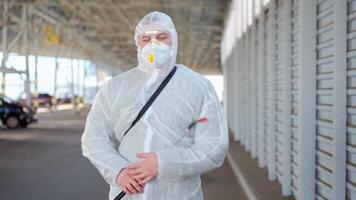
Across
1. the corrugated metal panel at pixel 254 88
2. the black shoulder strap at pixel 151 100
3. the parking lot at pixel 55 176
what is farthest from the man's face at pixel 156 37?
the corrugated metal panel at pixel 254 88

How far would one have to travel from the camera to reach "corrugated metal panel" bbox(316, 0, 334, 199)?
5438 millimetres

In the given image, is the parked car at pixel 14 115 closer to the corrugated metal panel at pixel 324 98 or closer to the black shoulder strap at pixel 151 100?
the corrugated metal panel at pixel 324 98

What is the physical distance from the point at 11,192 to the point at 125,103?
6.34 metres

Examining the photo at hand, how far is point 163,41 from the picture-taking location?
2.70 meters

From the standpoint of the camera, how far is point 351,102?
4.68m

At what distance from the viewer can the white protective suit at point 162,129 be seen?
2.55 m

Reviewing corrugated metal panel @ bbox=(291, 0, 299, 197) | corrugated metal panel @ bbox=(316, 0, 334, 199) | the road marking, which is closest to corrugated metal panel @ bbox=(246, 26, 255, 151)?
the road marking

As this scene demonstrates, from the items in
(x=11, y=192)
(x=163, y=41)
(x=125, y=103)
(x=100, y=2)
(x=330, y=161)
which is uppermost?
(x=100, y=2)

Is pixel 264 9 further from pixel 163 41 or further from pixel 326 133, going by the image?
pixel 163 41

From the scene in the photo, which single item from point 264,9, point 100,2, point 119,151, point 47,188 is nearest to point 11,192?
point 47,188

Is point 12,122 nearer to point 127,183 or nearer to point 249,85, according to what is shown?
point 249,85

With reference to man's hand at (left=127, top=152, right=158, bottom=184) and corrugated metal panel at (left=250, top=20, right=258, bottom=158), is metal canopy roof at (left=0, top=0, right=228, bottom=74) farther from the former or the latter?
man's hand at (left=127, top=152, right=158, bottom=184)

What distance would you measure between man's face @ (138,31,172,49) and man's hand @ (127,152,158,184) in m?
0.58

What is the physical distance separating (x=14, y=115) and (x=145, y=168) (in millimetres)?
21695
